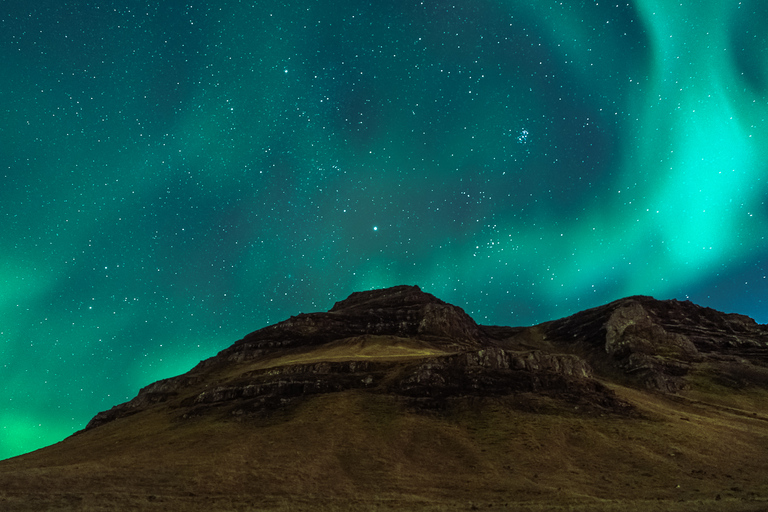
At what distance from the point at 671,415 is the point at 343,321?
280 ft

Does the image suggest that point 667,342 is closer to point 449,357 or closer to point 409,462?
point 449,357

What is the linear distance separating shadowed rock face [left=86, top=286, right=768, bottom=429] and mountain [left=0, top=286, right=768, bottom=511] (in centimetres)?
51

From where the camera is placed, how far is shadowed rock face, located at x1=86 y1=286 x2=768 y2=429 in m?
61.2

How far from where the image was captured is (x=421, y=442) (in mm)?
45844

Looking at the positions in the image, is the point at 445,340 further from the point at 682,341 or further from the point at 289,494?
the point at 289,494

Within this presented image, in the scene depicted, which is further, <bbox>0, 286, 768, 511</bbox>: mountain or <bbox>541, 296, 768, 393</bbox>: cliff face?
<bbox>541, 296, 768, 393</bbox>: cliff face

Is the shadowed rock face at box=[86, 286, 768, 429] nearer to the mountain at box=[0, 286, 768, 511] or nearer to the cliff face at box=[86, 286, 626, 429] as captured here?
the cliff face at box=[86, 286, 626, 429]

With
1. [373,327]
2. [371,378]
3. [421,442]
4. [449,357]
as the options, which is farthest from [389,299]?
[421,442]

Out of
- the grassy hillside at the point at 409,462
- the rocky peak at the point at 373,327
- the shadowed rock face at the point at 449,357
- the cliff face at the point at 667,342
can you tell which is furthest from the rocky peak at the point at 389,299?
the grassy hillside at the point at 409,462

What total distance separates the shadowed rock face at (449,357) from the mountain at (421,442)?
0.51 m

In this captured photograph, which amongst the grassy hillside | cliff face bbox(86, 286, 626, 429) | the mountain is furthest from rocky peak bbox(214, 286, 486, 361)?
the grassy hillside

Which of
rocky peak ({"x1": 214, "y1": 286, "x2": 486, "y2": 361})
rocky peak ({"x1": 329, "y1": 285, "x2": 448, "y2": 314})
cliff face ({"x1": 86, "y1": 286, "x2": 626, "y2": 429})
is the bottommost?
cliff face ({"x1": 86, "y1": 286, "x2": 626, "y2": 429})

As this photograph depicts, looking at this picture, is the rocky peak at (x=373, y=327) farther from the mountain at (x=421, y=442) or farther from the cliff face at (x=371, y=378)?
the mountain at (x=421, y=442)

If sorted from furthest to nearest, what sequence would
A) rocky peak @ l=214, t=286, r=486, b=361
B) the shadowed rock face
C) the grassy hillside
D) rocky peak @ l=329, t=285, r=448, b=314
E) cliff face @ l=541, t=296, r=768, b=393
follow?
rocky peak @ l=329, t=285, r=448, b=314, rocky peak @ l=214, t=286, r=486, b=361, cliff face @ l=541, t=296, r=768, b=393, the shadowed rock face, the grassy hillside
